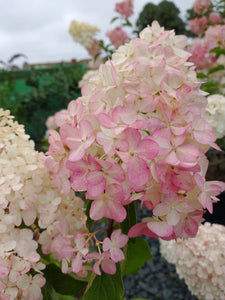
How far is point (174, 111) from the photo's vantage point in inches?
18.7

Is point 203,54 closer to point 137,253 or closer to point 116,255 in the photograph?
point 137,253

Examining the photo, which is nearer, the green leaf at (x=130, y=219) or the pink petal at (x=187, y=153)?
the pink petal at (x=187, y=153)

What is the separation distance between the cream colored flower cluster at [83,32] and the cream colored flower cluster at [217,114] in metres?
1.69

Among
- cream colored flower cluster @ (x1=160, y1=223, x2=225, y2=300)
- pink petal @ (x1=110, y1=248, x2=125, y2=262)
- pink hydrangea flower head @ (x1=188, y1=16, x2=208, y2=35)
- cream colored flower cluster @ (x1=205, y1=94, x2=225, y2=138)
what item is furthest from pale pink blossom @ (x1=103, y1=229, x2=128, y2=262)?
pink hydrangea flower head @ (x1=188, y1=16, x2=208, y2=35)

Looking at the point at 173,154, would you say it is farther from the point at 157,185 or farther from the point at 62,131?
the point at 62,131

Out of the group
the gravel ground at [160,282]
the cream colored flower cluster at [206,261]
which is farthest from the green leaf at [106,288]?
the gravel ground at [160,282]

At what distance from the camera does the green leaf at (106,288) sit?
0.60 metres

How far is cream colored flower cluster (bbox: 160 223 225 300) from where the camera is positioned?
106 cm

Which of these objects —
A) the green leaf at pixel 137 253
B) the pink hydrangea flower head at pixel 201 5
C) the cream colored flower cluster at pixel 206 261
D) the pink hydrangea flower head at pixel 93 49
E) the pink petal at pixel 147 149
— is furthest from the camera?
the pink hydrangea flower head at pixel 93 49

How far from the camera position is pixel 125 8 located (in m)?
2.42

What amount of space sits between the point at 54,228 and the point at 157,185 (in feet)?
0.75

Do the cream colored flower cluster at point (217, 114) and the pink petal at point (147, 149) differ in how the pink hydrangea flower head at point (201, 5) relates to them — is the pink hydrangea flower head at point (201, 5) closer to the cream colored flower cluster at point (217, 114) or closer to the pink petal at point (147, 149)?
the cream colored flower cluster at point (217, 114)

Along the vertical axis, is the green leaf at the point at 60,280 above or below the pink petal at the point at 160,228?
below

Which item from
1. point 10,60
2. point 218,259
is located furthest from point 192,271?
point 10,60
